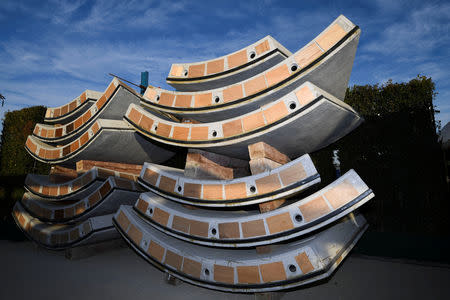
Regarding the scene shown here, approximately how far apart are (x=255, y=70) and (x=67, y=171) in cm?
790

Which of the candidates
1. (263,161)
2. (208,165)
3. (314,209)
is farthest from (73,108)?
(314,209)

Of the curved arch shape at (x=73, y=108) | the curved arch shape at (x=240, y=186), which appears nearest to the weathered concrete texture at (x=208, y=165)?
the curved arch shape at (x=240, y=186)

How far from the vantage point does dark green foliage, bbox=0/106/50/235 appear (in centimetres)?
1366

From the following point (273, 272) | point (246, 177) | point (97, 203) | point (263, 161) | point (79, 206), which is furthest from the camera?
point (79, 206)

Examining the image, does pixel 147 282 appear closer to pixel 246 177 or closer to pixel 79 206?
pixel 79 206

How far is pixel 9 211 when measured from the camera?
14.0m

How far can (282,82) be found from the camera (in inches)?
204

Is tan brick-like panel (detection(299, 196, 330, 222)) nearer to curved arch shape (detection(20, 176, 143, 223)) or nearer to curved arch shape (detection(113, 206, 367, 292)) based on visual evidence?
curved arch shape (detection(113, 206, 367, 292))

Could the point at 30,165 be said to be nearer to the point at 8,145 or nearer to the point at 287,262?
the point at 8,145

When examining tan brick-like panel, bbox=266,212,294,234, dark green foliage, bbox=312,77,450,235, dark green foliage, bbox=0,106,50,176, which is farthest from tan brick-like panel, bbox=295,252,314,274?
dark green foliage, bbox=0,106,50,176

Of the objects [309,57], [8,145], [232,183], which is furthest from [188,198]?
[8,145]

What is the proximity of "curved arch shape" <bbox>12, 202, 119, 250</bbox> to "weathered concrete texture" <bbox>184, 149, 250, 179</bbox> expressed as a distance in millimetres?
3700

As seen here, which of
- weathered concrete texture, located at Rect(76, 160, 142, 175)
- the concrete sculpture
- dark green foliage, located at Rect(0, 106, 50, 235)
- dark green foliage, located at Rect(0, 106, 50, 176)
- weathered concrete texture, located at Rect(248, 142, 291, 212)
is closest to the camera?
the concrete sculpture

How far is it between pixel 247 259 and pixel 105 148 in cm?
572
